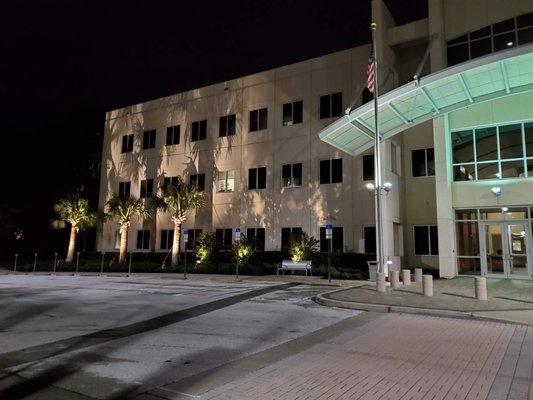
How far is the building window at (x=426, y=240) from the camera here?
999 inches

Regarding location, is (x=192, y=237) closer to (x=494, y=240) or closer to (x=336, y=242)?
(x=336, y=242)

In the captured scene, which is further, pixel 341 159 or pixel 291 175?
pixel 291 175

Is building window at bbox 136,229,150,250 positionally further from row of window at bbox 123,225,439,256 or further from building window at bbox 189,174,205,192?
building window at bbox 189,174,205,192

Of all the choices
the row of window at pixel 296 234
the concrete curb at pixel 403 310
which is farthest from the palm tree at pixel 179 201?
the concrete curb at pixel 403 310

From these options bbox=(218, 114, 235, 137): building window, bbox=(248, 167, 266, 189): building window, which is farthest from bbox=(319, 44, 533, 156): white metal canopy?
bbox=(218, 114, 235, 137): building window

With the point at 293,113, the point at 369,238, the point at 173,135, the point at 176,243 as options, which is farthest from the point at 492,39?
the point at 173,135

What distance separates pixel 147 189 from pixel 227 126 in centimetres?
904

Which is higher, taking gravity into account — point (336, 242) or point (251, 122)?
point (251, 122)

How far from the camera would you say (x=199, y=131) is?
34.6 meters

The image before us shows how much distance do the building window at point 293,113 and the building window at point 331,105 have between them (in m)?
1.48

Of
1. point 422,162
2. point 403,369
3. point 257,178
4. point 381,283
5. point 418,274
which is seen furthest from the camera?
point 257,178

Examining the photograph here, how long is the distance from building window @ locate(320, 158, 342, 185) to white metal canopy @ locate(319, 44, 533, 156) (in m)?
4.61

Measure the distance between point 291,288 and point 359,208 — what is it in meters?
9.47

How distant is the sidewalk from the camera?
36.8 feet
